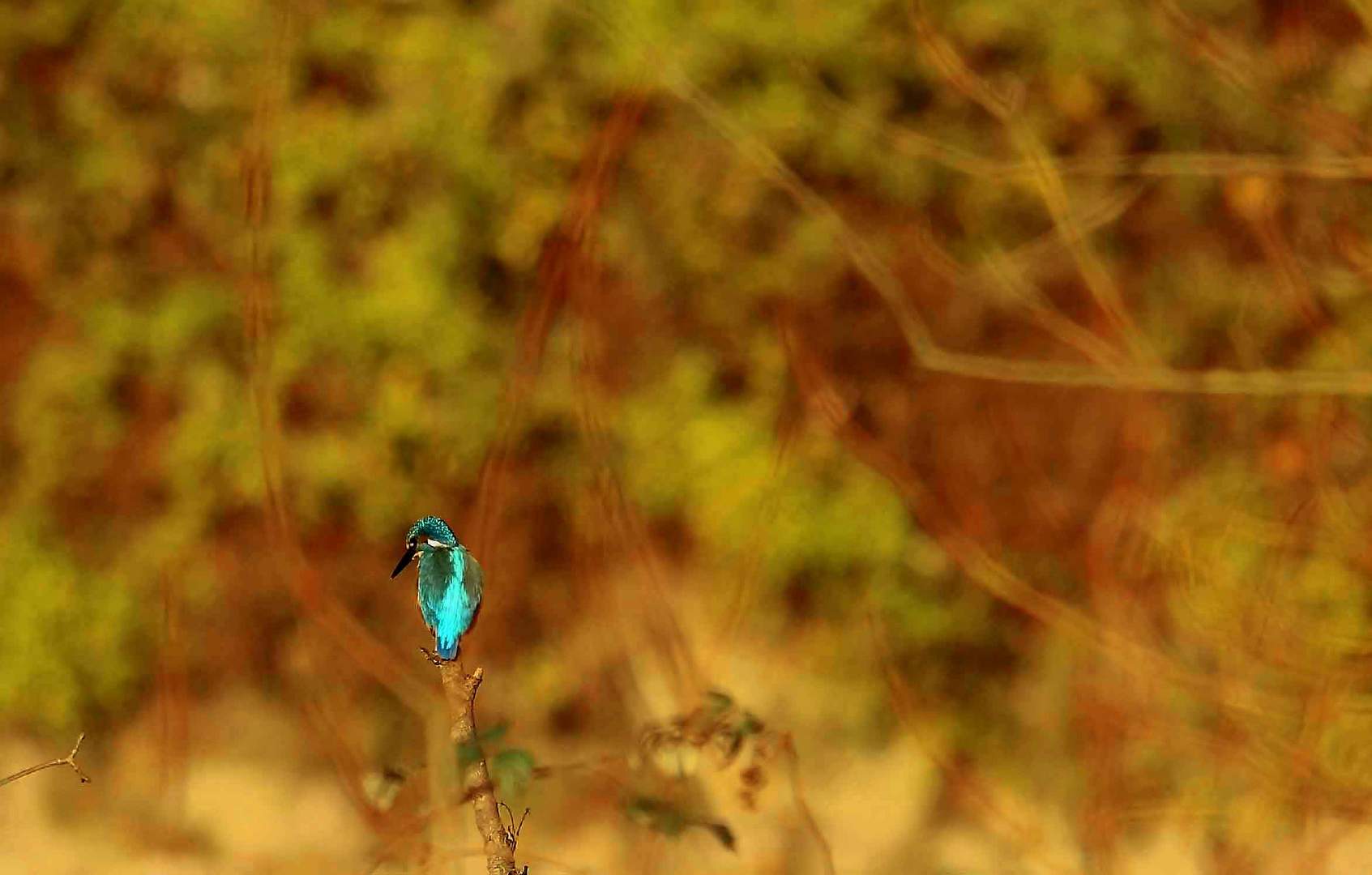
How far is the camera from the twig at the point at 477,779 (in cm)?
111

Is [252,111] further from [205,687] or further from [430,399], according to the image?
[205,687]

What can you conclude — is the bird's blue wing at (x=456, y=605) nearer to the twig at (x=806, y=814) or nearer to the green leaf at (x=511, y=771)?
the green leaf at (x=511, y=771)

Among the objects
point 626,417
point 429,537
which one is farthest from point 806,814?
point 429,537

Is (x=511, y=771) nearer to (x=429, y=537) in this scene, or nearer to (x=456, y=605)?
(x=456, y=605)

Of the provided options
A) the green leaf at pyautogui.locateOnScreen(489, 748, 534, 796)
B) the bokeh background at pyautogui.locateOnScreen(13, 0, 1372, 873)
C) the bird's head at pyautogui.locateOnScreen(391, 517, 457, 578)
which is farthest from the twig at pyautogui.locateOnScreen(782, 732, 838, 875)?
the green leaf at pyautogui.locateOnScreen(489, 748, 534, 796)

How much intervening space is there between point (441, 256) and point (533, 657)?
0.52 metres

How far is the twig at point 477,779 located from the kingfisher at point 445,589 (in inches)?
1.3

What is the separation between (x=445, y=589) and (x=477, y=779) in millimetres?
176

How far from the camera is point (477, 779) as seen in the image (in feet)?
3.67

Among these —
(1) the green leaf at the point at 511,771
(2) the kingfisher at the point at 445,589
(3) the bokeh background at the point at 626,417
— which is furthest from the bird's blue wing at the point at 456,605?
(3) the bokeh background at the point at 626,417

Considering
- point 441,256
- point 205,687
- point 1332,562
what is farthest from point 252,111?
point 1332,562

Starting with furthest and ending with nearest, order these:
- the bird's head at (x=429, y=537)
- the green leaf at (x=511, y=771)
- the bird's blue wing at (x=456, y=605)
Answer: the bird's head at (x=429, y=537) → the bird's blue wing at (x=456, y=605) → the green leaf at (x=511, y=771)

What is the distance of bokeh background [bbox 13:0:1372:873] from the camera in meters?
1.80

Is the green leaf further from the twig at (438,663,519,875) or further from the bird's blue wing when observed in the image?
the bird's blue wing
